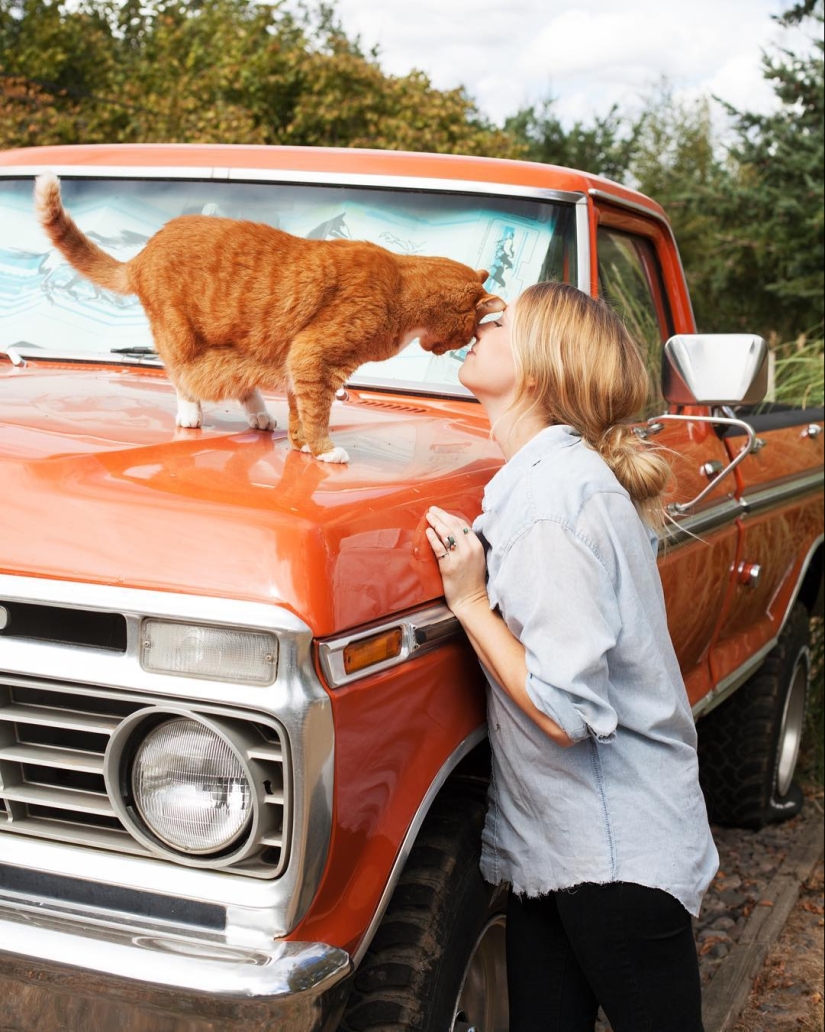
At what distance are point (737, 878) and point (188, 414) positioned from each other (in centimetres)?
318

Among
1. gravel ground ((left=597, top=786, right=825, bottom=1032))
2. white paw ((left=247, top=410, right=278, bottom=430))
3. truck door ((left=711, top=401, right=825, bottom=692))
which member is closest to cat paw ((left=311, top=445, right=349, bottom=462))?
white paw ((left=247, top=410, right=278, bottom=430))

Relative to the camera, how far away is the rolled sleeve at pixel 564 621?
6.27ft

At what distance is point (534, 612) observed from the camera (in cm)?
194

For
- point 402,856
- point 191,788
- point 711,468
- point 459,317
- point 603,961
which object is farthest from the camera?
point 711,468

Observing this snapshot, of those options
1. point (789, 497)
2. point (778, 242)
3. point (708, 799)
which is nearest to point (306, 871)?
point (789, 497)

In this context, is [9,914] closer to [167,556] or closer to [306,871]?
[306,871]

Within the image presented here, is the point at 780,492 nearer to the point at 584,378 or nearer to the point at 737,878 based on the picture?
the point at 737,878

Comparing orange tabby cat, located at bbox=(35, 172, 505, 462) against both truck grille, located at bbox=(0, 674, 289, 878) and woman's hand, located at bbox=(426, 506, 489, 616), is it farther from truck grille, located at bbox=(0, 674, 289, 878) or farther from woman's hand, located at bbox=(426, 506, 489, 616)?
truck grille, located at bbox=(0, 674, 289, 878)

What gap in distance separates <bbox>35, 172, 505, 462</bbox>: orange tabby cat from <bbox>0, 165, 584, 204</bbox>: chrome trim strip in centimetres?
71

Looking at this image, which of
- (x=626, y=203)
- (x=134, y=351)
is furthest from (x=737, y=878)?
(x=134, y=351)

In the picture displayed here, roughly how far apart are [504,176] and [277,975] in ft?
7.06

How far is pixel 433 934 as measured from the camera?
6.51ft

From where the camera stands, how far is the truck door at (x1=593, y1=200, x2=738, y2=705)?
3.12 metres

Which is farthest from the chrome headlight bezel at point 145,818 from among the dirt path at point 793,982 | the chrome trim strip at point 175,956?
the dirt path at point 793,982
